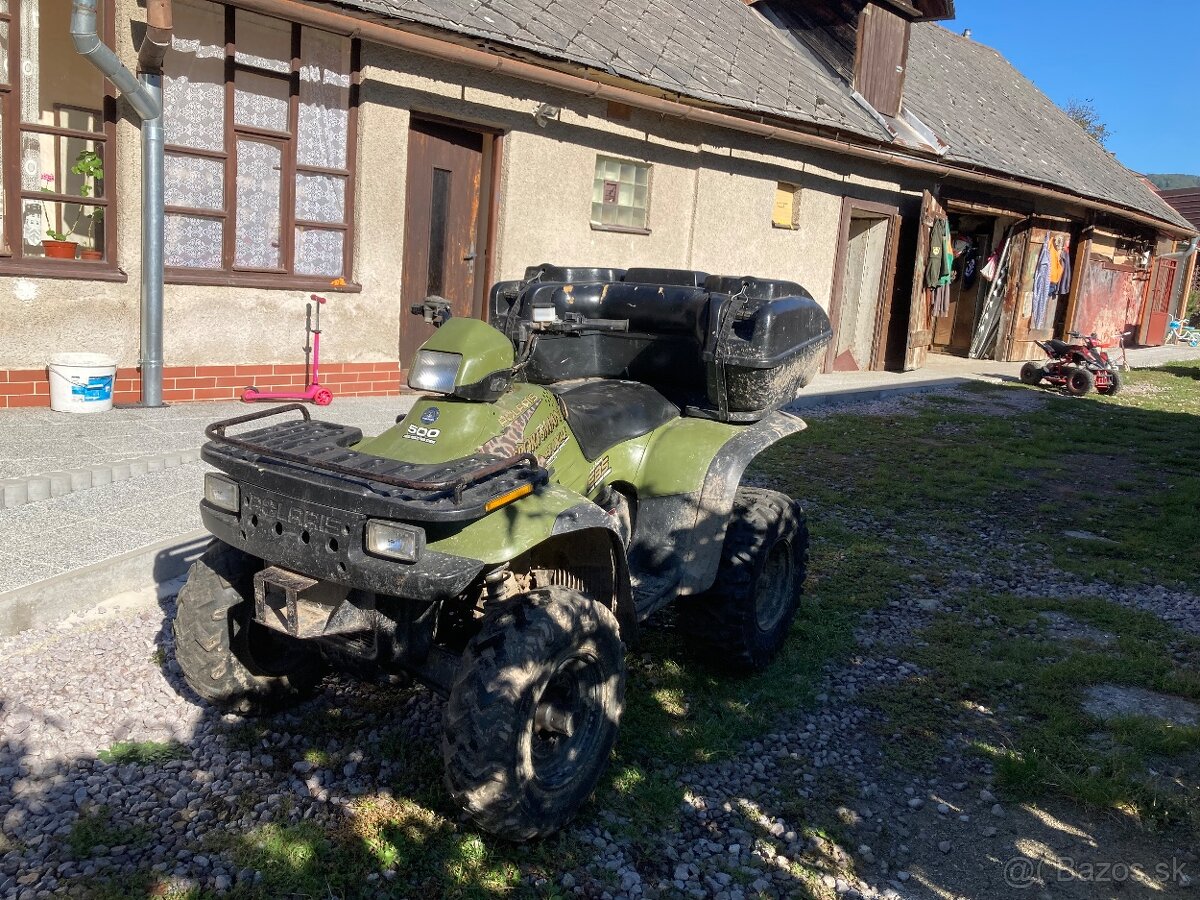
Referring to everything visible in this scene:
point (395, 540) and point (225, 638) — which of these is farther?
point (225, 638)

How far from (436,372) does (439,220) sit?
6.64m

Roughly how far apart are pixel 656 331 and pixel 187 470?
3382 millimetres

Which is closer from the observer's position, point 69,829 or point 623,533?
point 69,829

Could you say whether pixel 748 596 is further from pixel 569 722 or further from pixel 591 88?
pixel 591 88

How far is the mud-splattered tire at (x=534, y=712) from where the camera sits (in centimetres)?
263

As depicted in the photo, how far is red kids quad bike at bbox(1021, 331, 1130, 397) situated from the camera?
13312mm

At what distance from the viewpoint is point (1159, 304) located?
24047 mm

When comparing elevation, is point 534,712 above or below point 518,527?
below

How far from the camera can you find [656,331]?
4.28m

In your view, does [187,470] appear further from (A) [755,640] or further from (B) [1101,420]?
(B) [1101,420]

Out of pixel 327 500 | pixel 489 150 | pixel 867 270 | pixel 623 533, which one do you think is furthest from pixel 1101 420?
pixel 327 500

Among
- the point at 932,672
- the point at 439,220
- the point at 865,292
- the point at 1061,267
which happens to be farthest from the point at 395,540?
the point at 1061,267

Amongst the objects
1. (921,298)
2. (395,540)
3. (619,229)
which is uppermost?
(619,229)

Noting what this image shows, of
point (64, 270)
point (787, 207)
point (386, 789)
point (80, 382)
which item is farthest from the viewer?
point (787, 207)
